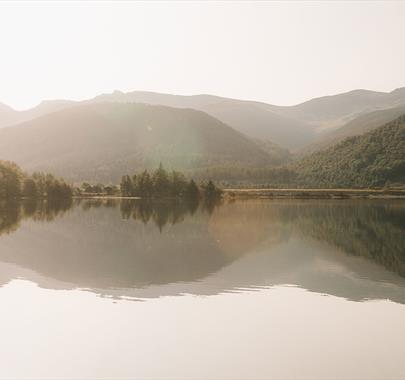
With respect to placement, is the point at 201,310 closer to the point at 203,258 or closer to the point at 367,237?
the point at 203,258

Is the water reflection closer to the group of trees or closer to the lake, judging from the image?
the lake

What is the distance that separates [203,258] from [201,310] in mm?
20818

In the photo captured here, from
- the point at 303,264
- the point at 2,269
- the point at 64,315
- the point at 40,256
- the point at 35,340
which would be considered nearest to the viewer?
the point at 35,340

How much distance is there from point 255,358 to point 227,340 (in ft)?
8.85

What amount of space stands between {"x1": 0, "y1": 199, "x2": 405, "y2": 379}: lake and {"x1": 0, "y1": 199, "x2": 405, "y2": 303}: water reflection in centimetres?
17

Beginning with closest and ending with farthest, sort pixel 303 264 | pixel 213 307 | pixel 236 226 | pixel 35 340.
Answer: pixel 35 340, pixel 213 307, pixel 303 264, pixel 236 226

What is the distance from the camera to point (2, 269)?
4719 cm

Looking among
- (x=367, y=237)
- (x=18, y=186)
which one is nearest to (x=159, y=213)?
(x=367, y=237)

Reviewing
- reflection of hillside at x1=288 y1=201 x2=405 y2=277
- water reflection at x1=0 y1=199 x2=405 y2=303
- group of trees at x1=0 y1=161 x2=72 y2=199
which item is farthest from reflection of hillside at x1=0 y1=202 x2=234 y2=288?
group of trees at x1=0 y1=161 x2=72 y2=199

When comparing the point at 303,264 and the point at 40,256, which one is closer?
the point at 303,264

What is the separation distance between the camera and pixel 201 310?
1266 inches

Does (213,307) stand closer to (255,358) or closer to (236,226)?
(255,358)

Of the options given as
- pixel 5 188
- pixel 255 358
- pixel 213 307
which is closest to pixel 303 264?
pixel 213 307

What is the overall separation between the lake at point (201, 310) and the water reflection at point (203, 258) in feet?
0.56
